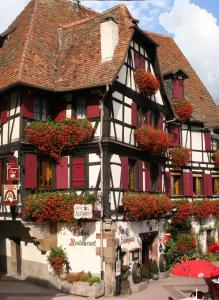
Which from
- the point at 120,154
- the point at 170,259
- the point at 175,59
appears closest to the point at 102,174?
the point at 120,154

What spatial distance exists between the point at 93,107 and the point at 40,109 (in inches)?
94.6

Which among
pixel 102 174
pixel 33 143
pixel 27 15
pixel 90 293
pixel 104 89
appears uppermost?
pixel 27 15

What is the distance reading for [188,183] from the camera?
26750 millimetres

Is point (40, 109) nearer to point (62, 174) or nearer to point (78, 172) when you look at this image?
point (62, 174)

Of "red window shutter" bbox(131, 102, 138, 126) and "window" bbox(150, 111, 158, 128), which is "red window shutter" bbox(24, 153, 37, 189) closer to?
"red window shutter" bbox(131, 102, 138, 126)

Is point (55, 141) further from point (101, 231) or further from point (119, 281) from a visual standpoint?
point (119, 281)

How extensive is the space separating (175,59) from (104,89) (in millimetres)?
13875

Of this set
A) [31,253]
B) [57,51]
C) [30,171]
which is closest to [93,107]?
[30,171]

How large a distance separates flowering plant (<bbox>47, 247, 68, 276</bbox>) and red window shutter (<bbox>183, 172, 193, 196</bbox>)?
10.5 metres

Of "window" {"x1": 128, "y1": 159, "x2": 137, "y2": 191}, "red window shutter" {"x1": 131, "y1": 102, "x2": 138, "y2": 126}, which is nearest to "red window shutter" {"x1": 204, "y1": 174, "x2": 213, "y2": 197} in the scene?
"window" {"x1": 128, "y1": 159, "x2": 137, "y2": 191}

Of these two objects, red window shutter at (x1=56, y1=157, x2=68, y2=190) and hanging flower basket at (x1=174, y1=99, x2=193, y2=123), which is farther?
hanging flower basket at (x1=174, y1=99, x2=193, y2=123)

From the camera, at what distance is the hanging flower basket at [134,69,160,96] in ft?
68.2

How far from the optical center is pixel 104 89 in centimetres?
1859

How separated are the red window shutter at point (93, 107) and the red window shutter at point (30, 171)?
2914 mm
